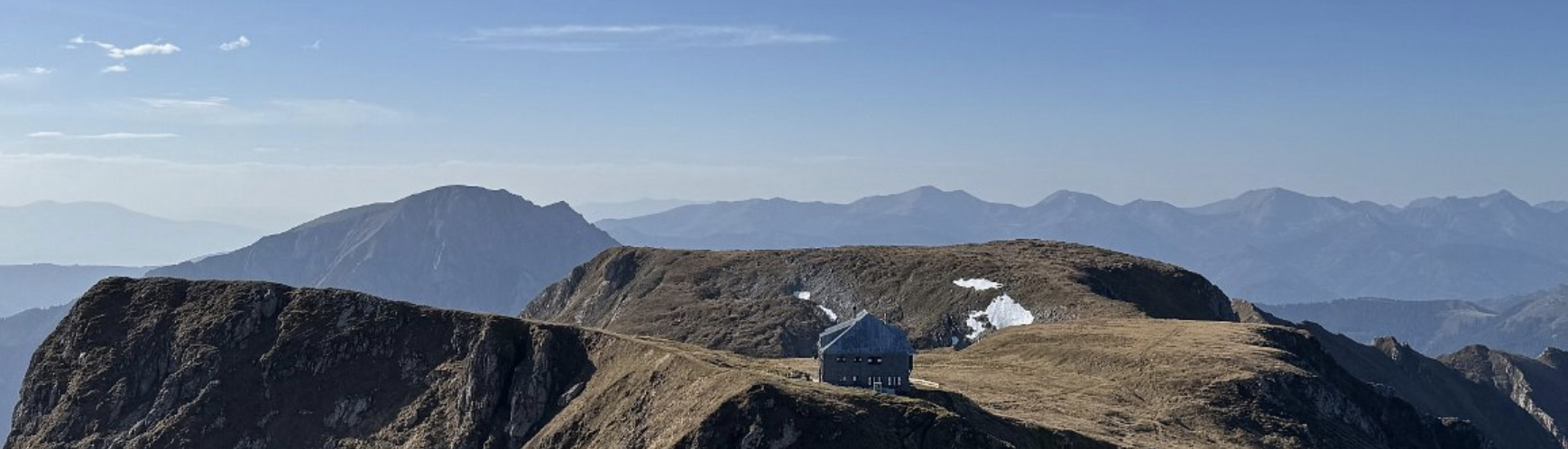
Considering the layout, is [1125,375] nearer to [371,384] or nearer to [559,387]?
[559,387]

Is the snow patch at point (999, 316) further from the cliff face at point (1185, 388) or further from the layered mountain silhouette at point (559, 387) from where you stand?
the layered mountain silhouette at point (559, 387)

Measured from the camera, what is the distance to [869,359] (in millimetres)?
99062

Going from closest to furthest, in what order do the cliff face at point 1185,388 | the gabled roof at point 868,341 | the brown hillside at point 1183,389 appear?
the gabled roof at point 868,341 < the brown hillside at point 1183,389 < the cliff face at point 1185,388

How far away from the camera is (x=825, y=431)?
86.3 m

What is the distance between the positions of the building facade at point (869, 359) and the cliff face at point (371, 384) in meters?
5.29

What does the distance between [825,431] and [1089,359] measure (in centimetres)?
5608

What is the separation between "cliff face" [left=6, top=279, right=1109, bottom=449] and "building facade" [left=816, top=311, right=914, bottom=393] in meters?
5.29

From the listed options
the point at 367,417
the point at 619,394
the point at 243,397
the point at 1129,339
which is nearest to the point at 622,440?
the point at 619,394

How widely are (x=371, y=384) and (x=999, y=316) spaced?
91.8 metres

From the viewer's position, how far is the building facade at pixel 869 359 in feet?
324

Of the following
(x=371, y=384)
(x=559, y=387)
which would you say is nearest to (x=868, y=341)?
(x=559, y=387)

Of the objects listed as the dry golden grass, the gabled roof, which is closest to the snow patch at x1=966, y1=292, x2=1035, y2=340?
the dry golden grass

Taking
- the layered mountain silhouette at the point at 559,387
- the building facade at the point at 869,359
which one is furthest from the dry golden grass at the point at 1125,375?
the building facade at the point at 869,359

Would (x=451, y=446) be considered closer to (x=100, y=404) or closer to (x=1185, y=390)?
(x=100, y=404)
